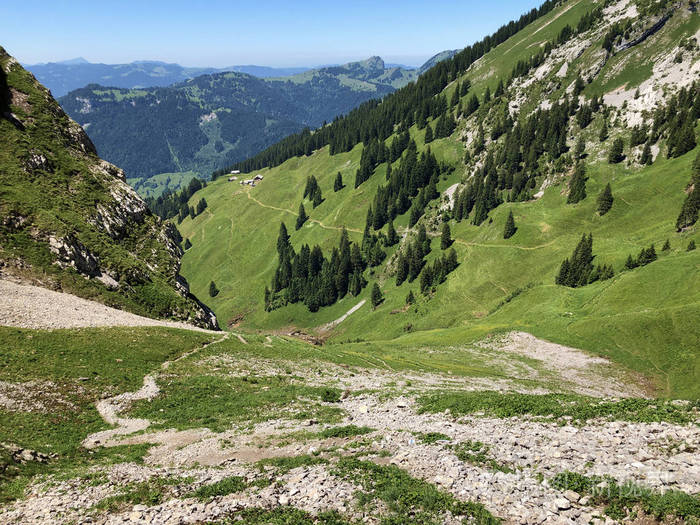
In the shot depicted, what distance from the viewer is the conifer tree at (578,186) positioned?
116 metres

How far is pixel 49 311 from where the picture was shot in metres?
41.4

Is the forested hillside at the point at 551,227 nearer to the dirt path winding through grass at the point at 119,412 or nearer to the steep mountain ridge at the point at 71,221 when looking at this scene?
the steep mountain ridge at the point at 71,221

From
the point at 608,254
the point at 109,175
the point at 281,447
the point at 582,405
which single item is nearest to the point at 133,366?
the point at 281,447

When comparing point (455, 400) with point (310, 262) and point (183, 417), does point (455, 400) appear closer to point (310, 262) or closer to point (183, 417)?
point (183, 417)

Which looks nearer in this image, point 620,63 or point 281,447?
point 281,447

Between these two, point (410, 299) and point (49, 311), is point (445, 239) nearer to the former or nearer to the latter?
point (410, 299)

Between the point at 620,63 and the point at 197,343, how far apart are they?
18750cm

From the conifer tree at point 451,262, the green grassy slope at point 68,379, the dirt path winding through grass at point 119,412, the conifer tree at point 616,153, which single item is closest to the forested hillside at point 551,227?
the conifer tree at point 451,262

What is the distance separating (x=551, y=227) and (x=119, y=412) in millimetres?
121413

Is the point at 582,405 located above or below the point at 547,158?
below

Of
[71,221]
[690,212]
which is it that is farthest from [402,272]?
[71,221]

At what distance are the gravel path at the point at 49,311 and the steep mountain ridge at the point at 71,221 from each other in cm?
408

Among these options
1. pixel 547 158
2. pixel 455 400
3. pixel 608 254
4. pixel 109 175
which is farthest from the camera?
pixel 547 158

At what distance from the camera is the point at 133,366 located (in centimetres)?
3644
